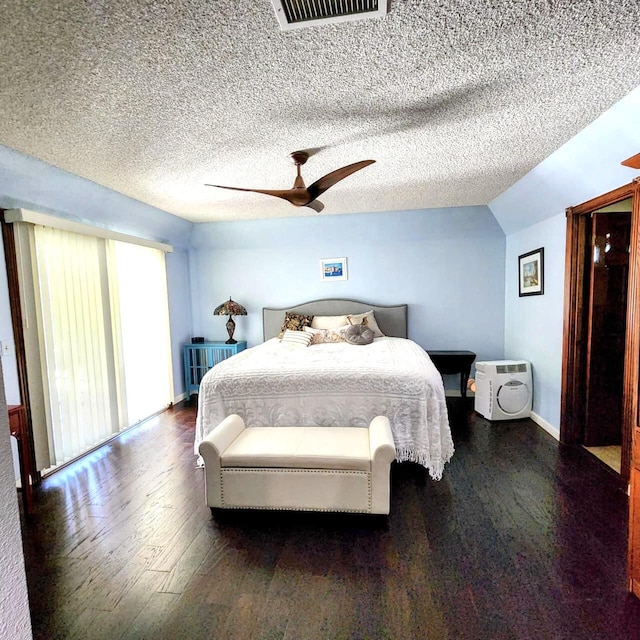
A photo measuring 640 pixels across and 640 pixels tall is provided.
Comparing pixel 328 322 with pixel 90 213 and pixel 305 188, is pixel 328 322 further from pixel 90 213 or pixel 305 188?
pixel 90 213

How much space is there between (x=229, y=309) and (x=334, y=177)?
9.83 ft

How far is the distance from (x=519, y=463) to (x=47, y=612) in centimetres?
314

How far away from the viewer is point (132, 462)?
123 inches

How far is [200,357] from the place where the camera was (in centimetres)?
516

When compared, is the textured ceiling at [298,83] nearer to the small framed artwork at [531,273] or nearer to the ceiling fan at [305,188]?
the ceiling fan at [305,188]

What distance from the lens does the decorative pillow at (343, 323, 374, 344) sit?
13.8 ft

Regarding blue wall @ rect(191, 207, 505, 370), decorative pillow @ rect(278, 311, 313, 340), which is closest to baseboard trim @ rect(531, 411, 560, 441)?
blue wall @ rect(191, 207, 505, 370)

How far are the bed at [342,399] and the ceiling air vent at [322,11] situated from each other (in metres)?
2.12

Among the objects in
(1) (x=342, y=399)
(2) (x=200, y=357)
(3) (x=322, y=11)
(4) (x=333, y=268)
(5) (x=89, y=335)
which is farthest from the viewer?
(2) (x=200, y=357)

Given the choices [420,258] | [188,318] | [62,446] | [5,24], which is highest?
[5,24]

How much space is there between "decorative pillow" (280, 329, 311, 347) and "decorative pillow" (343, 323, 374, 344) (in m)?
0.47

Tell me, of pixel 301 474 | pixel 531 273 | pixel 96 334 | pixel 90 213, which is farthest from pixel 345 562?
pixel 90 213

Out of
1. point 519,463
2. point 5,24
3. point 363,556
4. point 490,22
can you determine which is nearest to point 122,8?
→ point 5,24

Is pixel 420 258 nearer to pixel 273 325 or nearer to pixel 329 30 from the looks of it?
pixel 273 325
